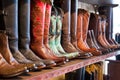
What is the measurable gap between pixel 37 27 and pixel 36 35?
0.04 m

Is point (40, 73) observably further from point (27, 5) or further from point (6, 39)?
point (27, 5)

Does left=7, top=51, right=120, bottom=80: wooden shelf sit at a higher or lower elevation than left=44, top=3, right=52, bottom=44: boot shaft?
lower

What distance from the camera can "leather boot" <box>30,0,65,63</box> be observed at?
1.10 meters

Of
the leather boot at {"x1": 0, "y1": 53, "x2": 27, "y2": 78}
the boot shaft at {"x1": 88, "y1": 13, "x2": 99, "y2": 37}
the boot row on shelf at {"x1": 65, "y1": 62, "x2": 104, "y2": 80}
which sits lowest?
the boot row on shelf at {"x1": 65, "y1": 62, "x2": 104, "y2": 80}

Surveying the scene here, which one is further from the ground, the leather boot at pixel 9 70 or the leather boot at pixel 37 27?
the leather boot at pixel 37 27

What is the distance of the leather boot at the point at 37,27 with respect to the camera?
3.59 ft

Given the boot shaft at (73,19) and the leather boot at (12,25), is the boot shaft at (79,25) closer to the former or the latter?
the boot shaft at (73,19)

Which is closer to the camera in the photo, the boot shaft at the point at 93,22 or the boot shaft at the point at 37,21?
the boot shaft at the point at 37,21

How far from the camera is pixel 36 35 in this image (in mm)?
1100

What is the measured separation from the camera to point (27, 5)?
1026 mm

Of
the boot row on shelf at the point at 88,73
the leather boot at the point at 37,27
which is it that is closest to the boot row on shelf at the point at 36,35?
the leather boot at the point at 37,27

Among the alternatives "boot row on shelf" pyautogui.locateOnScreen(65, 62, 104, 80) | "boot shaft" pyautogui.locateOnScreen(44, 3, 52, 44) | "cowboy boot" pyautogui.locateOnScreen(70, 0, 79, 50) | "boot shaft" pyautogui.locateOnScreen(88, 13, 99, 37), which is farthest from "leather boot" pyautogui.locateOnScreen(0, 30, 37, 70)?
"boot shaft" pyautogui.locateOnScreen(88, 13, 99, 37)

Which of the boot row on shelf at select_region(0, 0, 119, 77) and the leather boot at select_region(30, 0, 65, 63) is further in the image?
the leather boot at select_region(30, 0, 65, 63)

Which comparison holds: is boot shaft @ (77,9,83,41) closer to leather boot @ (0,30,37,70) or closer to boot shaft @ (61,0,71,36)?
boot shaft @ (61,0,71,36)
